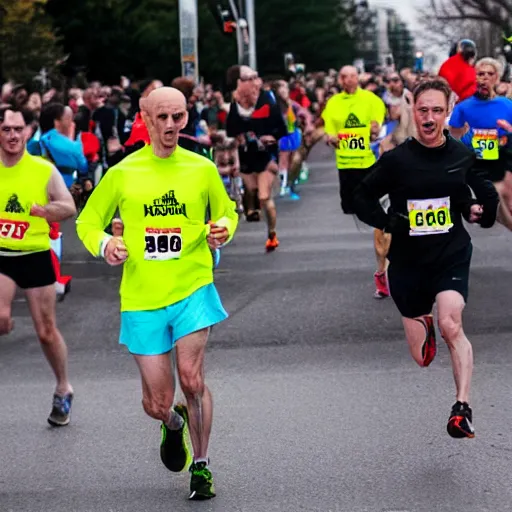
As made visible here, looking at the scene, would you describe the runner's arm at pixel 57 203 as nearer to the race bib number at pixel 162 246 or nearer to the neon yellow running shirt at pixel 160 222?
the neon yellow running shirt at pixel 160 222

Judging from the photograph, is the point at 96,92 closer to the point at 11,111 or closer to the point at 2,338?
the point at 2,338

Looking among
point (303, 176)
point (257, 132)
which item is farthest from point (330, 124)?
point (303, 176)

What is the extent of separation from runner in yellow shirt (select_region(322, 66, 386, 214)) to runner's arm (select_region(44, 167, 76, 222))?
6151 millimetres

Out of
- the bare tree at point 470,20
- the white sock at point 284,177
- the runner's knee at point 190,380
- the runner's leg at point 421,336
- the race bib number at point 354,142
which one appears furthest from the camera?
the bare tree at point 470,20

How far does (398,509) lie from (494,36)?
77.6 m

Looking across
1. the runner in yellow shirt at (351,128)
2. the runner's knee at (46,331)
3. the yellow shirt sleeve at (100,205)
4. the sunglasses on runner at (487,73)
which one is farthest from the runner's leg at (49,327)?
the runner in yellow shirt at (351,128)

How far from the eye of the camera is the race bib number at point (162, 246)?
22.3 ft

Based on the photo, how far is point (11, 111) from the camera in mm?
8695

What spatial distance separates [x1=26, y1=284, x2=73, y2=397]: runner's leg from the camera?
28.2 feet

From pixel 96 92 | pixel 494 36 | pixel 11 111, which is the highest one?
pixel 11 111

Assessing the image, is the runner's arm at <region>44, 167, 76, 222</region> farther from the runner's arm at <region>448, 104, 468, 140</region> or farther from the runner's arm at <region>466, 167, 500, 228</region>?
the runner's arm at <region>448, 104, 468, 140</region>

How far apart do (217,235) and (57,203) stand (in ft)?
6.29

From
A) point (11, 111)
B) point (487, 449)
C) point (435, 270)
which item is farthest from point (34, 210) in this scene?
point (487, 449)

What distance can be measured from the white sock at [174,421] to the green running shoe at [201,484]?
28 centimetres
